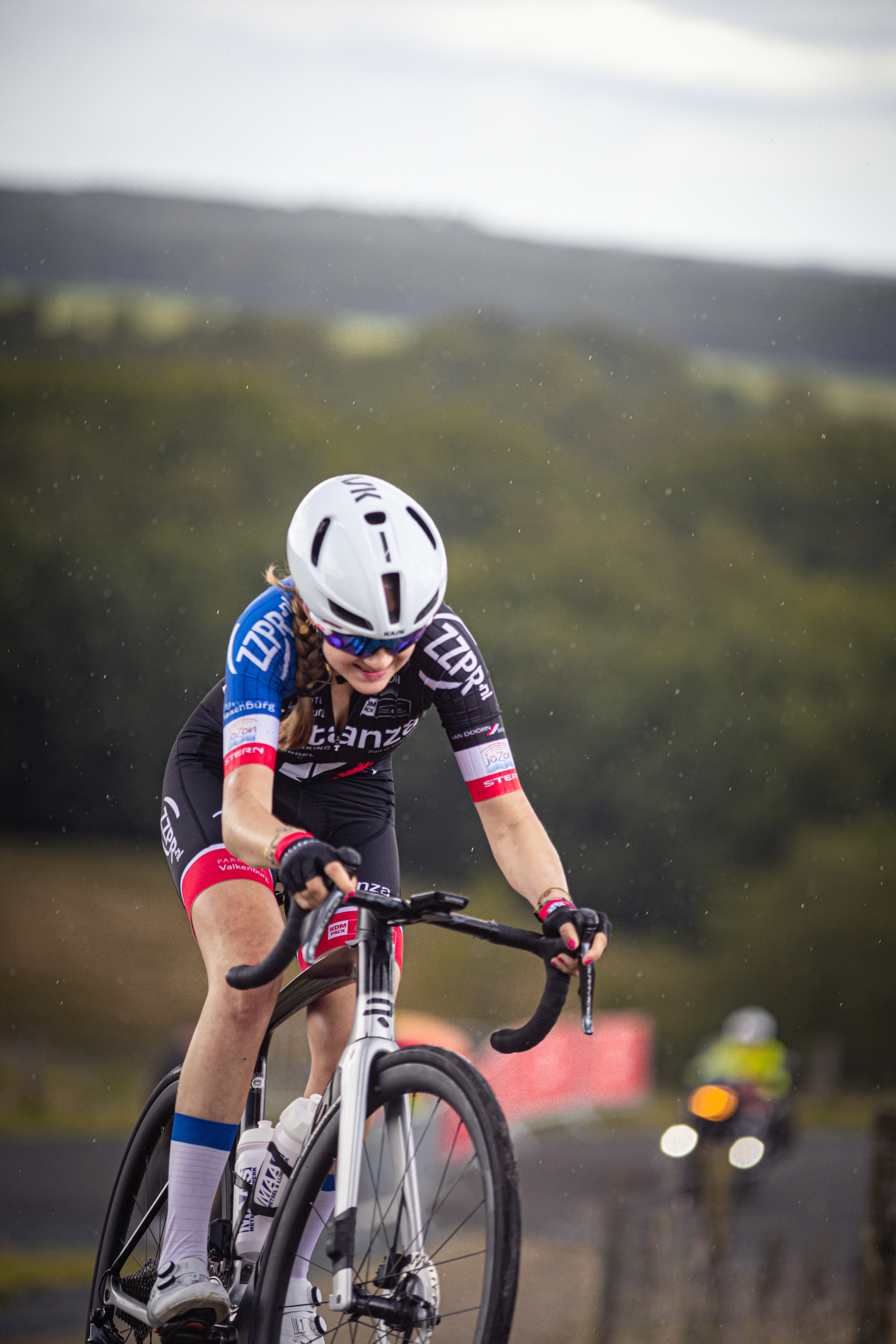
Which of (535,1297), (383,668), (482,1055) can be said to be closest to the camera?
(383,668)

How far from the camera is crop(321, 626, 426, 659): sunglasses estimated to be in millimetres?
2193

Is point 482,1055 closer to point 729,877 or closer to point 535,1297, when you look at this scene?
point 535,1297

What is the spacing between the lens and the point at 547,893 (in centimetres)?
223

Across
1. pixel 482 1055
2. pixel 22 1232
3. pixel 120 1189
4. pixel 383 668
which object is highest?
pixel 482 1055

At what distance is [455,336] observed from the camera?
3609 centimetres

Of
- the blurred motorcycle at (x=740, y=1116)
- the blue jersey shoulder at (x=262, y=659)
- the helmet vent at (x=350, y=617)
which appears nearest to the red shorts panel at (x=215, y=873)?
the blue jersey shoulder at (x=262, y=659)

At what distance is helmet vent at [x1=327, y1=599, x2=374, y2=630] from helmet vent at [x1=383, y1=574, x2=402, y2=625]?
4cm

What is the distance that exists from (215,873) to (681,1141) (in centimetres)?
826

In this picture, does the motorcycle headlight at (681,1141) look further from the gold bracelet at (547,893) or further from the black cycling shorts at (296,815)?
the gold bracelet at (547,893)

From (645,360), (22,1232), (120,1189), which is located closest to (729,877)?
(645,360)

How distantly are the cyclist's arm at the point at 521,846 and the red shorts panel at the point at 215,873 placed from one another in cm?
43

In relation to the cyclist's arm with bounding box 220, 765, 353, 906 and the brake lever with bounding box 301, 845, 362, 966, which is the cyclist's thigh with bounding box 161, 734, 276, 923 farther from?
the brake lever with bounding box 301, 845, 362, 966

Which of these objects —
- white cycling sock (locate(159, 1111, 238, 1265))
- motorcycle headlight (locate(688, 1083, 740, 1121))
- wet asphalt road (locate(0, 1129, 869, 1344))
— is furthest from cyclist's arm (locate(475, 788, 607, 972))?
motorcycle headlight (locate(688, 1083, 740, 1121))

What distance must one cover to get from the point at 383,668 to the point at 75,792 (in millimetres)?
23795
